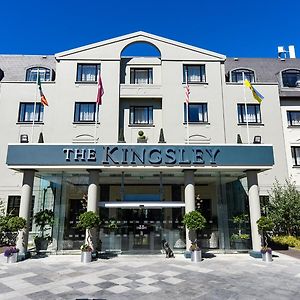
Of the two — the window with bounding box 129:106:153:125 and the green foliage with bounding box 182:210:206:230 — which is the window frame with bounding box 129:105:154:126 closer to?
the window with bounding box 129:106:153:125

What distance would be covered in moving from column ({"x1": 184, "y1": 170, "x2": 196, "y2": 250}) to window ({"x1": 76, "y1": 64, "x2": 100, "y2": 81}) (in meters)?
12.6

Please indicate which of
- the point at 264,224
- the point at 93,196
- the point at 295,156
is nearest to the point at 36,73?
the point at 93,196

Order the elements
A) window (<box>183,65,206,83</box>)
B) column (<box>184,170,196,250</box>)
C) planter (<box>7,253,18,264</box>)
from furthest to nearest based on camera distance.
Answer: window (<box>183,65,206,83</box>) < column (<box>184,170,196,250</box>) < planter (<box>7,253,18,264</box>)

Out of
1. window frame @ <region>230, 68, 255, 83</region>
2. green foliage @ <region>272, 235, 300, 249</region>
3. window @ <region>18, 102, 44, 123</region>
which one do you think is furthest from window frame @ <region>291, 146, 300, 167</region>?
window @ <region>18, 102, 44, 123</region>

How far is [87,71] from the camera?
79.7 feet

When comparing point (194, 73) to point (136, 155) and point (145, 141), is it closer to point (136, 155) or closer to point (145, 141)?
point (145, 141)

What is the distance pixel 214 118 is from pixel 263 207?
27.0 feet

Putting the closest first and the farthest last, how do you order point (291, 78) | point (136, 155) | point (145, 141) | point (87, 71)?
point (136, 155) < point (145, 141) < point (87, 71) < point (291, 78)

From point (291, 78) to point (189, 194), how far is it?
18.1 meters

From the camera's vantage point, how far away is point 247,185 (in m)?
18.1

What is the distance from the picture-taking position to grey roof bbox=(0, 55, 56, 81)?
26578 mm

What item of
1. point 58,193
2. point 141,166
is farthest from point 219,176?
point 58,193

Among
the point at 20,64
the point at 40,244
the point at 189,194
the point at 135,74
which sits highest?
the point at 20,64

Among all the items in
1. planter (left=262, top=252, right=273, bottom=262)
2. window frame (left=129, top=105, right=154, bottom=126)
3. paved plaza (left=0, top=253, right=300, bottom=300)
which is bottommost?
paved plaza (left=0, top=253, right=300, bottom=300)
